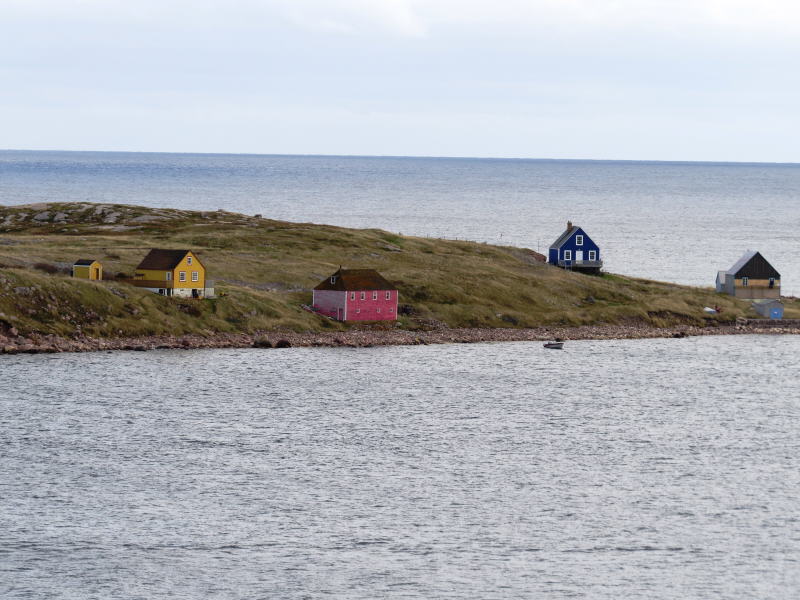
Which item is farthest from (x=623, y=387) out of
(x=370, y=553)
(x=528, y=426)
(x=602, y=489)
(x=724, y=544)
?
(x=370, y=553)

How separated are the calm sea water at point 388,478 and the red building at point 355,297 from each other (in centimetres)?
979

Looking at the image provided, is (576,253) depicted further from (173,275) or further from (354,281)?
(173,275)

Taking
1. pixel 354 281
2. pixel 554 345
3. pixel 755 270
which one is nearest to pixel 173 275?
pixel 354 281

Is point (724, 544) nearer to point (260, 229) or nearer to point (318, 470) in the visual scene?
point (318, 470)

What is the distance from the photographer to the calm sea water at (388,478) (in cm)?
5081

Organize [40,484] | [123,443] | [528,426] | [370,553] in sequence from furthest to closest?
[528,426], [123,443], [40,484], [370,553]

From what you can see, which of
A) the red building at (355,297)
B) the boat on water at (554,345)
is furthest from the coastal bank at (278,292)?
the boat on water at (554,345)

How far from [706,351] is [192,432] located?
2182 inches

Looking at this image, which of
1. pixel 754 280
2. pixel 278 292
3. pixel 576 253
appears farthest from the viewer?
pixel 576 253

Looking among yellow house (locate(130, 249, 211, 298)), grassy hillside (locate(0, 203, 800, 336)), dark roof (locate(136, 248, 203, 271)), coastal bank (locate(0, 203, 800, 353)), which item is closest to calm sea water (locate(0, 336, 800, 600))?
coastal bank (locate(0, 203, 800, 353))

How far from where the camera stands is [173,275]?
4146 inches

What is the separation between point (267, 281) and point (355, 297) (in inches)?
463

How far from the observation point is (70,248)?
121062mm

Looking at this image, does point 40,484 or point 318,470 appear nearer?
point 40,484
